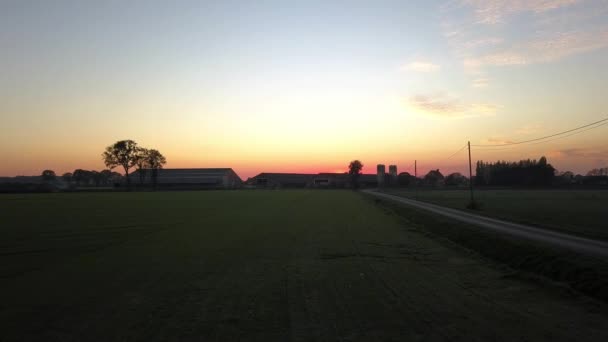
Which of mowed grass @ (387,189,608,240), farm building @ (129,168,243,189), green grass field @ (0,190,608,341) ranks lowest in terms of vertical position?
mowed grass @ (387,189,608,240)

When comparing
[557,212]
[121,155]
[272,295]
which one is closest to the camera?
[272,295]

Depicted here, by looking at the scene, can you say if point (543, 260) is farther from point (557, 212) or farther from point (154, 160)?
point (154, 160)

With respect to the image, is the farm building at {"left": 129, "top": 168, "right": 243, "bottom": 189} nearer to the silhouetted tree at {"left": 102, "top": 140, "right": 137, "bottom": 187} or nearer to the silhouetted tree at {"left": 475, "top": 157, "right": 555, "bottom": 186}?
the silhouetted tree at {"left": 102, "top": 140, "right": 137, "bottom": 187}

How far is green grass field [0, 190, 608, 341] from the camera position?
712cm

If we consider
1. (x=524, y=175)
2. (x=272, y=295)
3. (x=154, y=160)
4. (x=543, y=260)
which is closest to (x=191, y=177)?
(x=154, y=160)

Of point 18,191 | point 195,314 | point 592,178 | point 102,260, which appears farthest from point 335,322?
point 592,178

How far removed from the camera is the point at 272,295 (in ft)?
31.3

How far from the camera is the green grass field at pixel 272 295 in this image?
712 cm

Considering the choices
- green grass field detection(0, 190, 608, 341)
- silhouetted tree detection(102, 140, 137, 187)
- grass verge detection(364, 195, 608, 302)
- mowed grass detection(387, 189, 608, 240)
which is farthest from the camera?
silhouetted tree detection(102, 140, 137, 187)

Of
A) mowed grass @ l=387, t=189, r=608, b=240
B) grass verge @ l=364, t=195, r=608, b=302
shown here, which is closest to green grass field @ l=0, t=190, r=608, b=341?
grass verge @ l=364, t=195, r=608, b=302

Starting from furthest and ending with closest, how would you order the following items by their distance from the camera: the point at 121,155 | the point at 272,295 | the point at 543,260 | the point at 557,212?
the point at 121,155
the point at 557,212
the point at 543,260
the point at 272,295

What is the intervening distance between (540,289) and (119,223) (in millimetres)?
24564

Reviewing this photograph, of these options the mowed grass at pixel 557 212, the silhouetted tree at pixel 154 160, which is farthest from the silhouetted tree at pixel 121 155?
the mowed grass at pixel 557 212

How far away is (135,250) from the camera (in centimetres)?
1627
